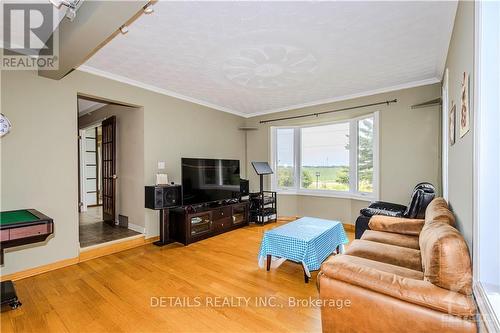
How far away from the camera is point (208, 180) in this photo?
4.37 meters

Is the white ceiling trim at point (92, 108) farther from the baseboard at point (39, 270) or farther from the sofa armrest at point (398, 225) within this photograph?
the sofa armrest at point (398, 225)

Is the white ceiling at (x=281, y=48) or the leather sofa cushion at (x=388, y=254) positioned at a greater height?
the white ceiling at (x=281, y=48)

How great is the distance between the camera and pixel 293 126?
550cm

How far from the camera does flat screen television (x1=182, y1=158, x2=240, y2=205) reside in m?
4.02

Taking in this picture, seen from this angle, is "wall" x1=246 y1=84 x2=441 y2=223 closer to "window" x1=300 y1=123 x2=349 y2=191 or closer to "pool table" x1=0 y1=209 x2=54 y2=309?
"window" x1=300 y1=123 x2=349 y2=191

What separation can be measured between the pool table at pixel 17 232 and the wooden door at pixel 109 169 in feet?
7.83

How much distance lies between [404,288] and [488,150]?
0.86 metres

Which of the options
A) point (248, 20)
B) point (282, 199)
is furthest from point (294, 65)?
point (282, 199)

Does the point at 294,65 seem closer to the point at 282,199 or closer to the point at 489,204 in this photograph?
the point at 489,204

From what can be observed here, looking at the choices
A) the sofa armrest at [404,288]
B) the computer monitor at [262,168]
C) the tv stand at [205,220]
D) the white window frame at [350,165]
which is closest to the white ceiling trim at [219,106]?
the white window frame at [350,165]

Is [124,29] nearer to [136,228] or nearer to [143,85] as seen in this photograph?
[143,85]

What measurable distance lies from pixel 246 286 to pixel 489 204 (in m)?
2.08

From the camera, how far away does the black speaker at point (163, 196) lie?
370 centimetres

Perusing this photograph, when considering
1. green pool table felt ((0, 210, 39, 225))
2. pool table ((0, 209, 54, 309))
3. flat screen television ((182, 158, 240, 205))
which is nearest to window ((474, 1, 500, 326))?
pool table ((0, 209, 54, 309))
